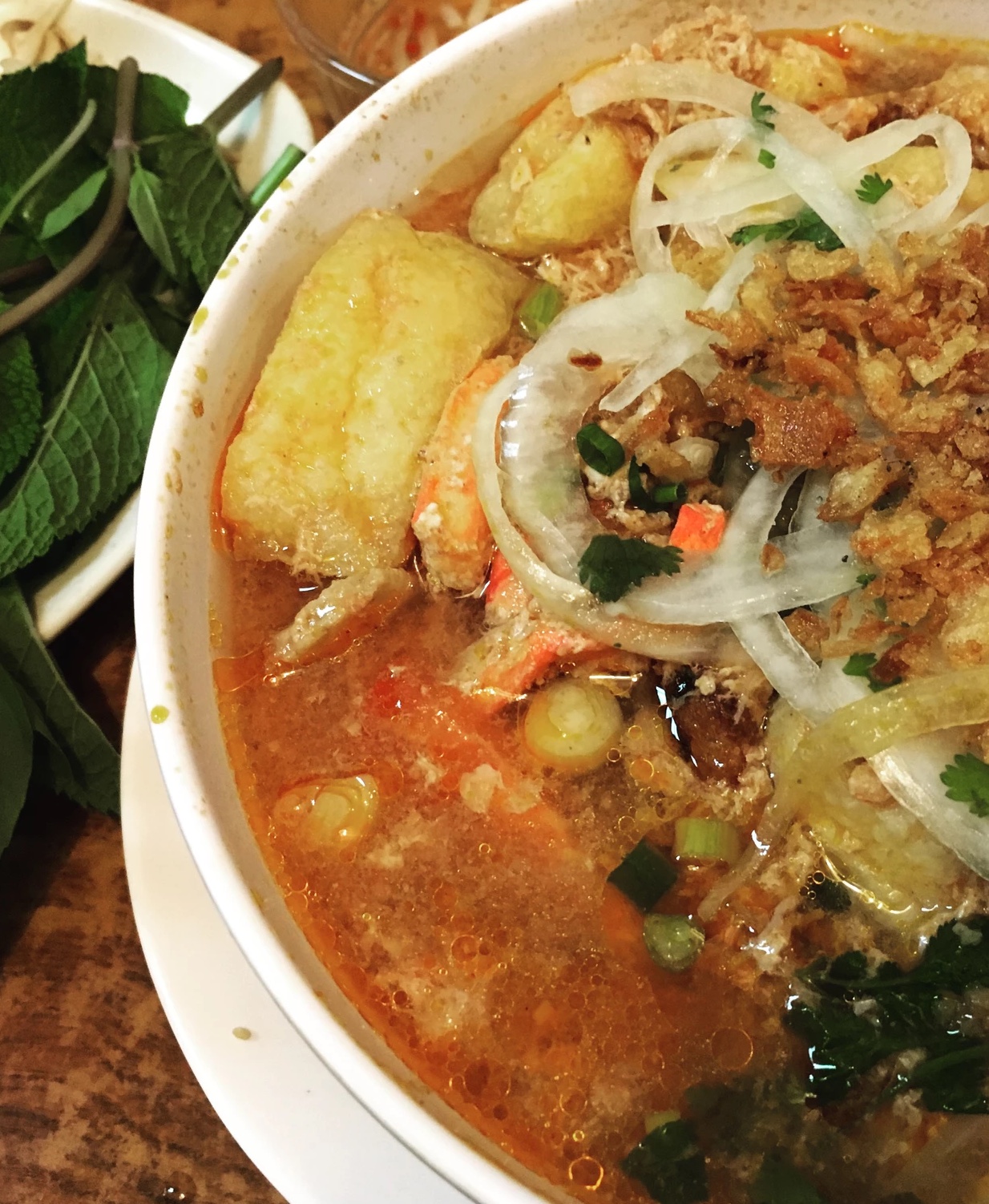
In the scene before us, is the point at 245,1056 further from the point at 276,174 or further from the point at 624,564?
the point at 276,174

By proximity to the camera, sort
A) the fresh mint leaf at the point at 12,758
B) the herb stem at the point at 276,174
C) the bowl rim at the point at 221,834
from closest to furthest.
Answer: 1. the bowl rim at the point at 221,834
2. the fresh mint leaf at the point at 12,758
3. the herb stem at the point at 276,174

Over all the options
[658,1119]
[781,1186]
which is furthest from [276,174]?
[781,1186]

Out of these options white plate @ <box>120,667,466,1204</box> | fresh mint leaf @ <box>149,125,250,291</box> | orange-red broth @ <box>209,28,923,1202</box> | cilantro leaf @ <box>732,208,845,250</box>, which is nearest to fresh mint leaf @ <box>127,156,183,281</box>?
fresh mint leaf @ <box>149,125,250,291</box>

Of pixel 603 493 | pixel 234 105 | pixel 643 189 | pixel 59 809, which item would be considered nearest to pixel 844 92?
pixel 643 189

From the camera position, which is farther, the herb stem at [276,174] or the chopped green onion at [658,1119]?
the herb stem at [276,174]

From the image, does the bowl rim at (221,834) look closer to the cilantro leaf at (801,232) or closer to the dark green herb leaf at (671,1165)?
the dark green herb leaf at (671,1165)

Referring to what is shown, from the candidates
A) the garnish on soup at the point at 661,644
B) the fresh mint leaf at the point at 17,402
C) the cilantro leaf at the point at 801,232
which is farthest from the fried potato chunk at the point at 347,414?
the fresh mint leaf at the point at 17,402
